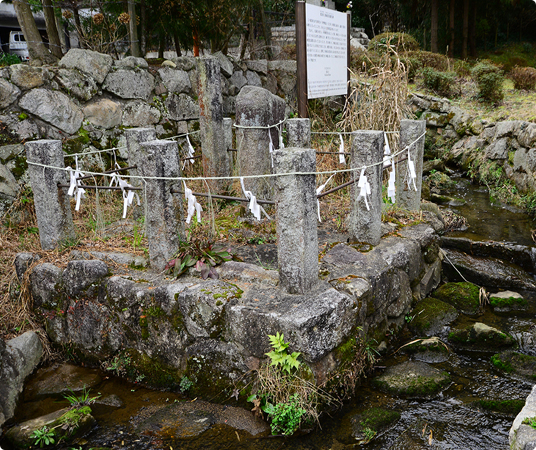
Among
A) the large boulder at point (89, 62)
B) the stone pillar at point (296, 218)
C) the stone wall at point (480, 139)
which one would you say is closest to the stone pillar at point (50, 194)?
the stone pillar at point (296, 218)

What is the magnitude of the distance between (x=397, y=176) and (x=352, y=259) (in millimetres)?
1912

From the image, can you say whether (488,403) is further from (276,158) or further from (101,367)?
(101,367)

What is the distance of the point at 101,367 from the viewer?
13.5ft

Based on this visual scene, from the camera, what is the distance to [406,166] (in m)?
5.52

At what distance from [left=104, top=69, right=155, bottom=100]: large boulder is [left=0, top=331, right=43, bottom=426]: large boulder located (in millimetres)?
3950

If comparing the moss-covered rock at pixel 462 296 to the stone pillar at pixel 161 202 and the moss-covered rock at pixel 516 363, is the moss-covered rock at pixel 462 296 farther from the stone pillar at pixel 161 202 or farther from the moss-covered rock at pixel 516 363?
the stone pillar at pixel 161 202

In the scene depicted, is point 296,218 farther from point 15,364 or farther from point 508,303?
point 508,303

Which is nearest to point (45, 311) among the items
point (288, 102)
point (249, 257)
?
point (249, 257)

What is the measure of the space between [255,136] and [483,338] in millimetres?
3192

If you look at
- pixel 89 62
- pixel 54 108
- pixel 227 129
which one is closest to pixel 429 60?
pixel 227 129

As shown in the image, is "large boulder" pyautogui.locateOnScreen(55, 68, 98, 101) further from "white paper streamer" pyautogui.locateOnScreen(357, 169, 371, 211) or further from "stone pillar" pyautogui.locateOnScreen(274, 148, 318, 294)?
"white paper streamer" pyautogui.locateOnScreen(357, 169, 371, 211)

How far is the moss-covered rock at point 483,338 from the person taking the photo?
4.12m

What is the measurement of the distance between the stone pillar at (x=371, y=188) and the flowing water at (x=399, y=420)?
42.1 inches

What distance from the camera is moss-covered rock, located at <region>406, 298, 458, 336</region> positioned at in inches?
173
